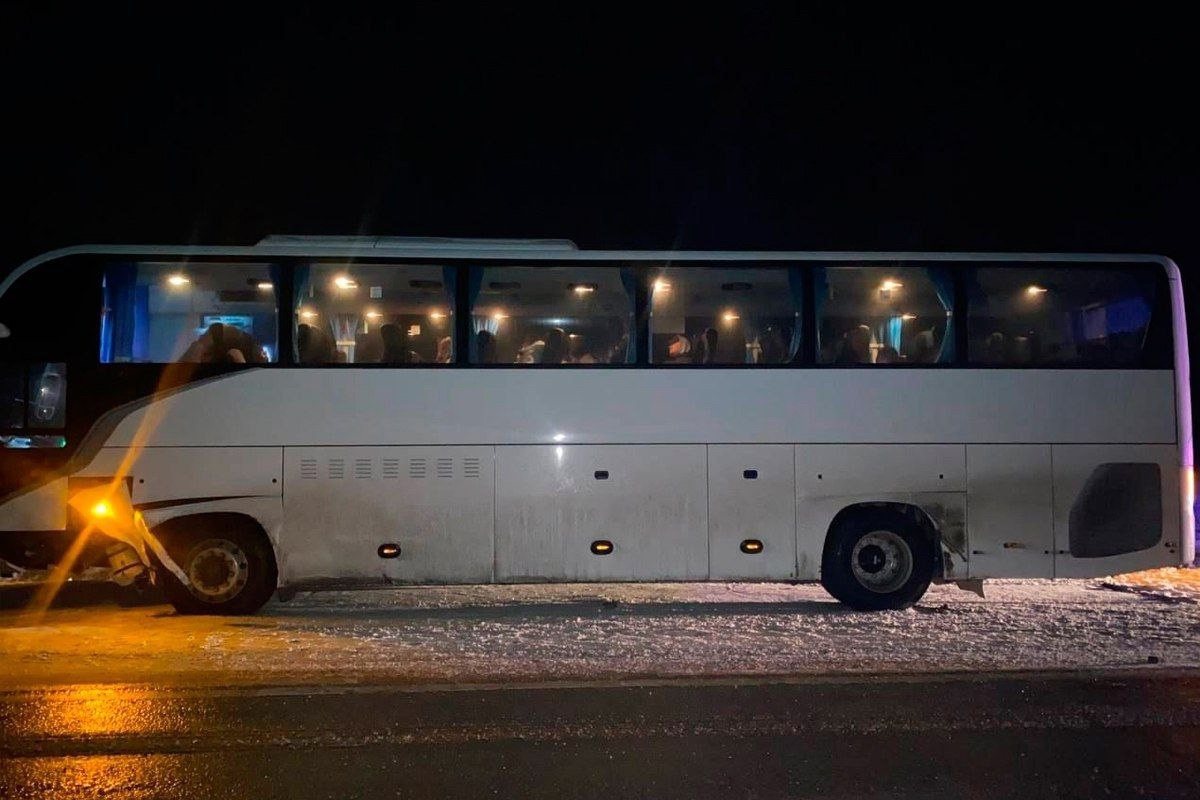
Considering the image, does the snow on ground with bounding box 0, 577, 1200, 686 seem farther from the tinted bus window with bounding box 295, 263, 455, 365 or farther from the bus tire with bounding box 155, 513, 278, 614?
the tinted bus window with bounding box 295, 263, 455, 365

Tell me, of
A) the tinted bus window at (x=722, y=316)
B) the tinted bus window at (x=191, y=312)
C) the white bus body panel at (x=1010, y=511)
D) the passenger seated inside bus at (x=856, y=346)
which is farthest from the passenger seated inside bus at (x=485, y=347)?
the white bus body panel at (x=1010, y=511)

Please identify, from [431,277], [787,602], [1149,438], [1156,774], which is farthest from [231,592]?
[1149,438]

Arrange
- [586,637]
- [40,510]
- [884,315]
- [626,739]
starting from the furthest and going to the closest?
[884,315], [40,510], [586,637], [626,739]

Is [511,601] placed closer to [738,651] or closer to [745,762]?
[738,651]

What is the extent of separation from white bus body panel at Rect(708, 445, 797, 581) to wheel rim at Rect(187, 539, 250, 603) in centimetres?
477

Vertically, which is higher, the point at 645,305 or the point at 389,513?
the point at 645,305

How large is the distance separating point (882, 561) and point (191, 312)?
293 inches

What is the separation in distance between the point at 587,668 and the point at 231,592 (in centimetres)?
420

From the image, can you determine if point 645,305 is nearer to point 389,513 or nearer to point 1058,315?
point 389,513

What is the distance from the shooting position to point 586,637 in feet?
29.1

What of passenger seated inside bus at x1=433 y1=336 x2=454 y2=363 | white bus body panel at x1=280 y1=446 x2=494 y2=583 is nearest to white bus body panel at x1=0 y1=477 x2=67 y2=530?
white bus body panel at x1=280 y1=446 x2=494 y2=583

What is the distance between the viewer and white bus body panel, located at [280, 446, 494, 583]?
9.81 meters

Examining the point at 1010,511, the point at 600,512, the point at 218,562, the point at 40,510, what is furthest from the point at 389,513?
the point at 1010,511

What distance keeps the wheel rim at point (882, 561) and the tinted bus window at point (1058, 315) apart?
208cm
